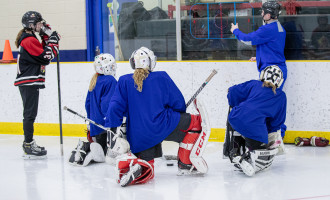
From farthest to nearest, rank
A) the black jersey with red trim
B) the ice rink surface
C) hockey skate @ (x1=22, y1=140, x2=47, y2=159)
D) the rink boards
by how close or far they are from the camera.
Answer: the rink boards < hockey skate @ (x1=22, y1=140, x2=47, y2=159) < the black jersey with red trim < the ice rink surface

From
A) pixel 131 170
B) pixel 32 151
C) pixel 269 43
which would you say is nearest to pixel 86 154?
pixel 32 151

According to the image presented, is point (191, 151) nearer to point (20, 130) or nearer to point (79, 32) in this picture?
point (20, 130)

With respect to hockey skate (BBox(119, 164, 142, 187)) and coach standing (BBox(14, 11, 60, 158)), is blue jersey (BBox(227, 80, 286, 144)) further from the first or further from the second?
coach standing (BBox(14, 11, 60, 158))

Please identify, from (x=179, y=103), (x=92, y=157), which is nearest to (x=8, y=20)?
(x=92, y=157)

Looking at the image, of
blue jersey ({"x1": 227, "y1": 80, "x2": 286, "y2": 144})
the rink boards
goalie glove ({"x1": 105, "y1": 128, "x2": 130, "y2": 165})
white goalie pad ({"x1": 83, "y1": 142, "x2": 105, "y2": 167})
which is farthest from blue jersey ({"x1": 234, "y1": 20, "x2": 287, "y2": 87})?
goalie glove ({"x1": 105, "y1": 128, "x2": 130, "y2": 165})

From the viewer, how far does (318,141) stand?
5152 mm

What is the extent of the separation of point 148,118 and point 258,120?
819 mm

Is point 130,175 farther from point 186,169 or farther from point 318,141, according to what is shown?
point 318,141

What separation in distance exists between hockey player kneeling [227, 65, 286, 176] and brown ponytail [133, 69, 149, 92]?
72 centimetres

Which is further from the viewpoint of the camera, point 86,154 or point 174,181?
point 86,154

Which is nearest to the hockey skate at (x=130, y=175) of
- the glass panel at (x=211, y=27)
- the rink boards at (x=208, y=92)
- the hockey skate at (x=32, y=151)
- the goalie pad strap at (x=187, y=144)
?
the goalie pad strap at (x=187, y=144)

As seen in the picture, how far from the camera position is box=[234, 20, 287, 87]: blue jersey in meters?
5.06

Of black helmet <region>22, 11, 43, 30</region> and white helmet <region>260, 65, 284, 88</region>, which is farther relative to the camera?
black helmet <region>22, 11, 43, 30</region>

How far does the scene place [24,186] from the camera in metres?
4.00
